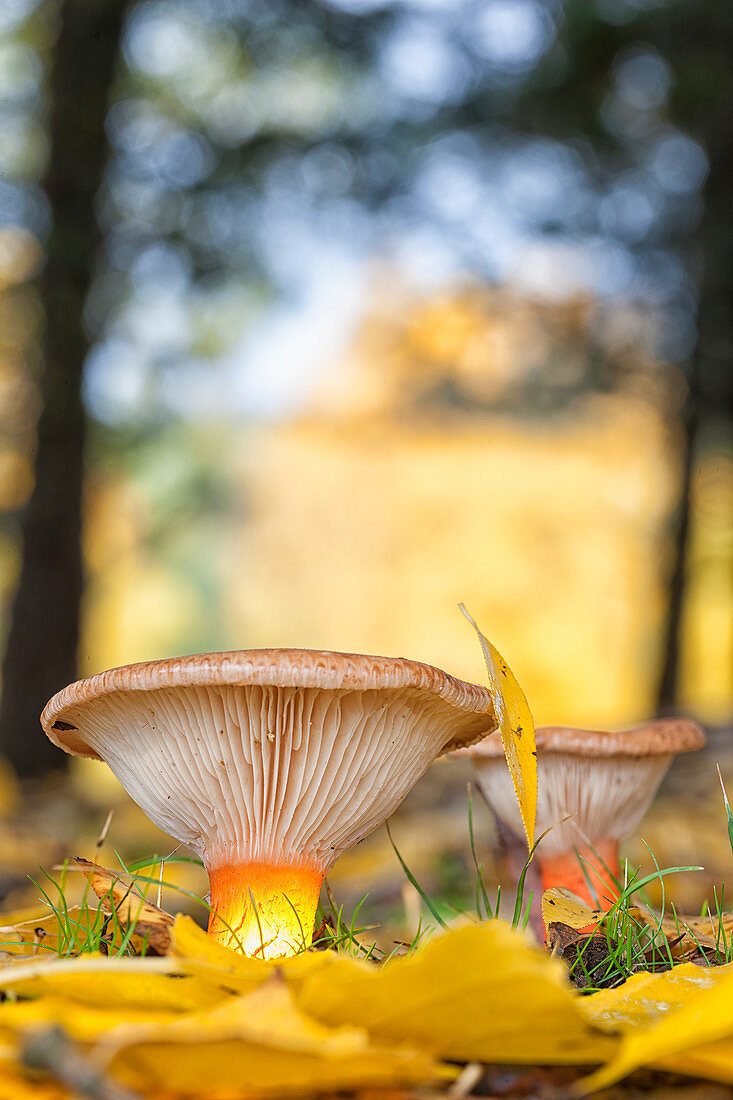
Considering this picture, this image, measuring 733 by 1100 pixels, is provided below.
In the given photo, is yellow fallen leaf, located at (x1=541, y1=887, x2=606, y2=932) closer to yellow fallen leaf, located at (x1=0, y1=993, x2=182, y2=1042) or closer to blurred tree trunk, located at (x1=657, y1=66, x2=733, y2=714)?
yellow fallen leaf, located at (x1=0, y1=993, x2=182, y2=1042)

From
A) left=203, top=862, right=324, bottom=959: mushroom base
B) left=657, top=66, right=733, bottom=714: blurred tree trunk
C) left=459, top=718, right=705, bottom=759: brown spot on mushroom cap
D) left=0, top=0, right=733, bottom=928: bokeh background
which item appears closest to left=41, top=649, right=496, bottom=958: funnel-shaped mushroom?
left=203, top=862, right=324, bottom=959: mushroom base

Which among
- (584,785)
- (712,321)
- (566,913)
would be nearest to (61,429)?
(712,321)

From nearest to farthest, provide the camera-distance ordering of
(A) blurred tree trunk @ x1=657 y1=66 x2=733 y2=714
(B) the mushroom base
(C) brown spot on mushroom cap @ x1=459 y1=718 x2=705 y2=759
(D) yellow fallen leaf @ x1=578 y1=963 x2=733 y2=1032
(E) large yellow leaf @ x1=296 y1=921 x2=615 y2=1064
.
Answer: (E) large yellow leaf @ x1=296 y1=921 x2=615 y2=1064, (D) yellow fallen leaf @ x1=578 y1=963 x2=733 y2=1032, (B) the mushroom base, (C) brown spot on mushroom cap @ x1=459 y1=718 x2=705 y2=759, (A) blurred tree trunk @ x1=657 y1=66 x2=733 y2=714

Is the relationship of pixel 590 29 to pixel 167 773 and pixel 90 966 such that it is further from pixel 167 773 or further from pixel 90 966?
pixel 90 966

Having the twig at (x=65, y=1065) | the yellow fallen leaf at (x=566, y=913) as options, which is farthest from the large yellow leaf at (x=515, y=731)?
the twig at (x=65, y=1065)

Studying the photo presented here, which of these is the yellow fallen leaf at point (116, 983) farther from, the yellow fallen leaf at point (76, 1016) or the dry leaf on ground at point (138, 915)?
the dry leaf on ground at point (138, 915)

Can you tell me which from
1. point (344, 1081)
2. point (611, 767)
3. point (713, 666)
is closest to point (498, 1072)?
point (344, 1081)
